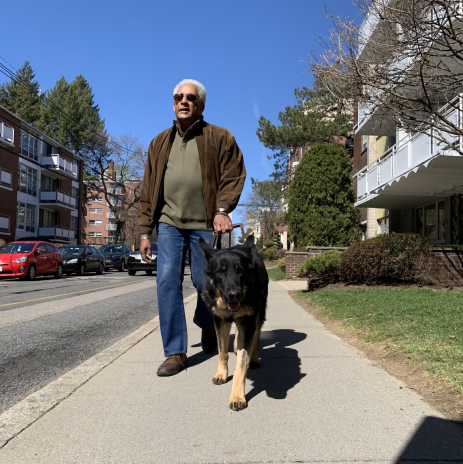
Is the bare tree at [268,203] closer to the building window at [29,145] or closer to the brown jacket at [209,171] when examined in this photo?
the building window at [29,145]

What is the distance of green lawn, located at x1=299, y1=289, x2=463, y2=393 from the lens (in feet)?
13.6

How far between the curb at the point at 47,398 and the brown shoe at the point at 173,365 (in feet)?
1.95

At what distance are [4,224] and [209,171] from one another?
39.7 meters

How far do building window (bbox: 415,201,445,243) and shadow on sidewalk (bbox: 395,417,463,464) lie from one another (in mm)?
14927

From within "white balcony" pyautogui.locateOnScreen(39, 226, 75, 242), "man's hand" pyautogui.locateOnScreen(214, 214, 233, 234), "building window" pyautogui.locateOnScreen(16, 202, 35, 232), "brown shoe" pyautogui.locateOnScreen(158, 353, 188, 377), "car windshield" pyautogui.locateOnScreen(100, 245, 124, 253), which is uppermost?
"building window" pyautogui.locateOnScreen(16, 202, 35, 232)

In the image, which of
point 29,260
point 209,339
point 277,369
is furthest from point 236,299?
point 29,260

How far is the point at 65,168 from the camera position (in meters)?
50.9

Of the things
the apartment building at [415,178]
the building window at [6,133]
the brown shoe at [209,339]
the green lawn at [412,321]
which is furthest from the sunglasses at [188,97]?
the building window at [6,133]

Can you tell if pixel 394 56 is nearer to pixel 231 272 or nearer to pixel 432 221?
pixel 231 272

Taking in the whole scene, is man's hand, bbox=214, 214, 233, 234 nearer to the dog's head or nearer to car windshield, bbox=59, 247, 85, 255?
the dog's head

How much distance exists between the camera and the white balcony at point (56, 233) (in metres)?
47.9

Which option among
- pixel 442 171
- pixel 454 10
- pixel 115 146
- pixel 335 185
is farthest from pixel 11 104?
pixel 454 10

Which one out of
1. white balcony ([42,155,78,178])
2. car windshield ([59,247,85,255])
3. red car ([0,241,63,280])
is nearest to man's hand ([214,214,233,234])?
red car ([0,241,63,280])

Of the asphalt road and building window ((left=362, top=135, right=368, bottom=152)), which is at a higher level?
building window ((left=362, top=135, right=368, bottom=152))
